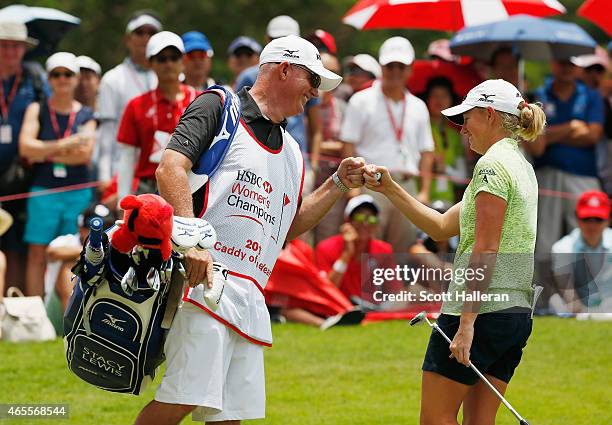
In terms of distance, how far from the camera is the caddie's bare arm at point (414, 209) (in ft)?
20.4

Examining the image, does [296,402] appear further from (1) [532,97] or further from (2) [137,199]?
(1) [532,97]

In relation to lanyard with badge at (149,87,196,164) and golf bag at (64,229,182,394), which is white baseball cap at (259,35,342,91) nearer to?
golf bag at (64,229,182,394)

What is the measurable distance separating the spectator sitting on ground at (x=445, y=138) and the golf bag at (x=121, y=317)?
7.63m

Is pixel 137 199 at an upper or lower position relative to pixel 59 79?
upper

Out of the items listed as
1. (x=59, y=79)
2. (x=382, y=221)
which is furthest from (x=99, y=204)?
(x=382, y=221)

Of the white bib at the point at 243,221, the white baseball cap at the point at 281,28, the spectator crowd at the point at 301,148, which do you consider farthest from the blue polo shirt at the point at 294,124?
the white bib at the point at 243,221

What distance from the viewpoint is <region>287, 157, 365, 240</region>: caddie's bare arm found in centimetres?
627

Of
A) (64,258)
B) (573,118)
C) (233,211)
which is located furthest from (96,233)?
(573,118)

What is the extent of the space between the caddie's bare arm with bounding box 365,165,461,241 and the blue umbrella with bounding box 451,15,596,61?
7368 mm

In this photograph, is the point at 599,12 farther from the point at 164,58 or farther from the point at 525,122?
the point at 525,122

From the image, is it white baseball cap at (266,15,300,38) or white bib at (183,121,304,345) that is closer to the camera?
white bib at (183,121,304,345)

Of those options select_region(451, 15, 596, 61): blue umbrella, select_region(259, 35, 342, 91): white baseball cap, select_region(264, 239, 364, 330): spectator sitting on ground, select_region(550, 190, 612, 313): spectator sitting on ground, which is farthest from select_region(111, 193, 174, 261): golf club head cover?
select_region(451, 15, 596, 61): blue umbrella

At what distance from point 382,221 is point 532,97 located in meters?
2.74

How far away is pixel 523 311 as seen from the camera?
5.74 metres
